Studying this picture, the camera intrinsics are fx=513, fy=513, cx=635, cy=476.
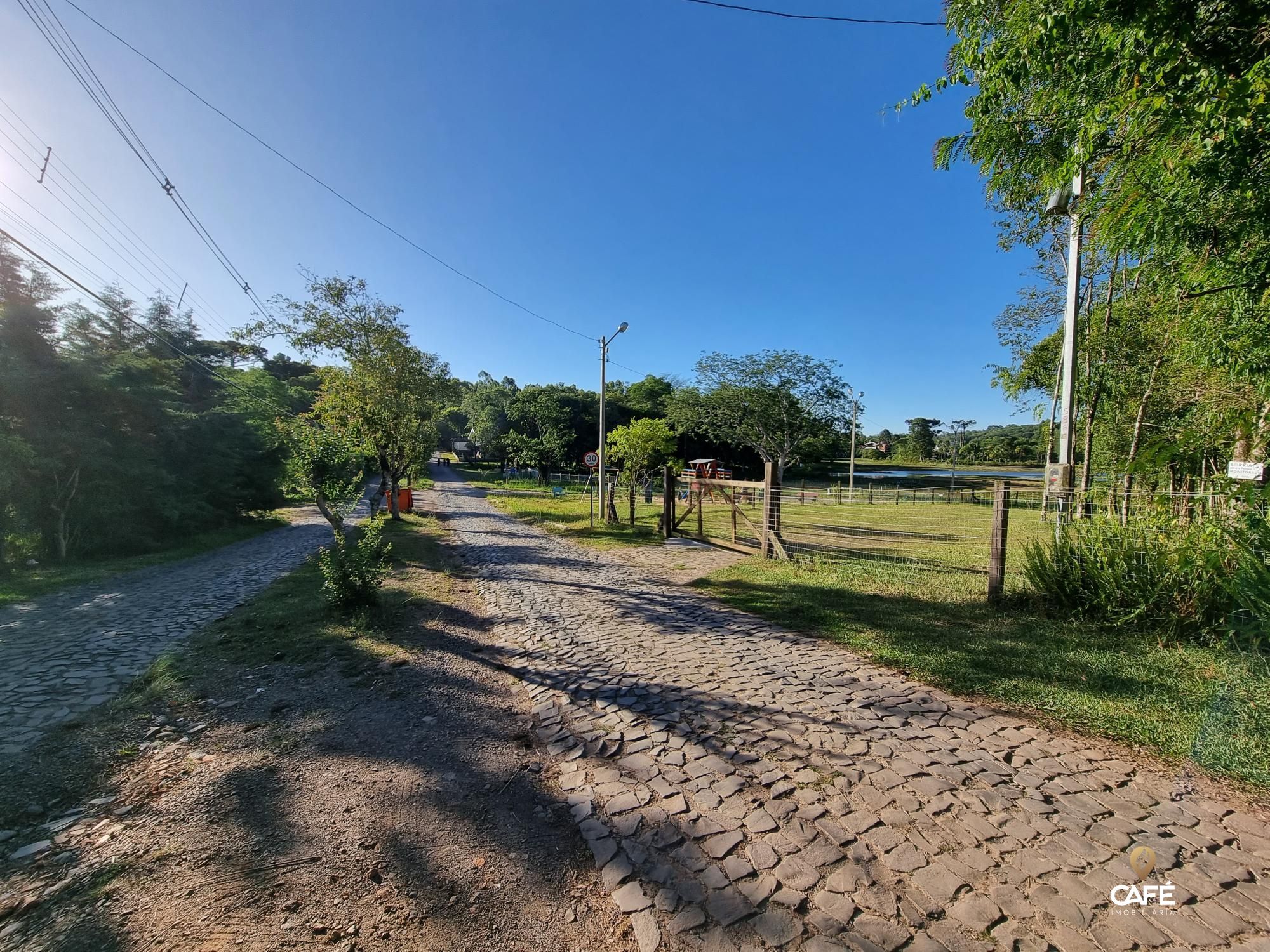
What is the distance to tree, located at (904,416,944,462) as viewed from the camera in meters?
108

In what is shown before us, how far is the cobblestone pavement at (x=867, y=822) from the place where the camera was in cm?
197

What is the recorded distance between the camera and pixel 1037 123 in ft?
16.6

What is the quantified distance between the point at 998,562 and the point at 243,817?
745cm

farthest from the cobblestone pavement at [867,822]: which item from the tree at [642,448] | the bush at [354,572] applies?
the tree at [642,448]

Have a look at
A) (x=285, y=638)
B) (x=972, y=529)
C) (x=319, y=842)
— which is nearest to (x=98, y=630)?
(x=285, y=638)

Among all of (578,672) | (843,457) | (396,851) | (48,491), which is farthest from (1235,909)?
(843,457)

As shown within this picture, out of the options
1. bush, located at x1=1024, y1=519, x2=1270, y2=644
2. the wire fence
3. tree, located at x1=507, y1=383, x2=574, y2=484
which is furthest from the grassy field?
tree, located at x1=507, y1=383, x2=574, y2=484

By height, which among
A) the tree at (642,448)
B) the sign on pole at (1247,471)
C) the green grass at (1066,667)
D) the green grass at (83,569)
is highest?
the tree at (642,448)

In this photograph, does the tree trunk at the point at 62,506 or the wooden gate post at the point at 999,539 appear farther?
A: the tree trunk at the point at 62,506

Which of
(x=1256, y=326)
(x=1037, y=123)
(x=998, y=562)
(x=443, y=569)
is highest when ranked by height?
(x=1037, y=123)

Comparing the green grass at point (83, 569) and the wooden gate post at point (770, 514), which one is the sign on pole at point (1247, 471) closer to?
the wooden gate post at point (770, 514)

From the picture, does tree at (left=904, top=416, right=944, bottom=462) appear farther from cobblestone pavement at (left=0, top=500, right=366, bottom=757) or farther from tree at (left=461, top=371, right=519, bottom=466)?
cobblestone pavement at (left=0, top=500, right=366, bottom=757)

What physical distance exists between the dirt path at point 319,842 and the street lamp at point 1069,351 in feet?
21.3

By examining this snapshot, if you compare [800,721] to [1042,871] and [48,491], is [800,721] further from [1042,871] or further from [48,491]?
[48,491]
